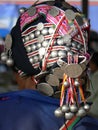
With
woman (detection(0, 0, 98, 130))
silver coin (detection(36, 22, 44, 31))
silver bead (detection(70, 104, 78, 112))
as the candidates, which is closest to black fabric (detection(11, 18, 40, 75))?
woman (detection(0, 0, 98, 130))

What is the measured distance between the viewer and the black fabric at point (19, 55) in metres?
1.87

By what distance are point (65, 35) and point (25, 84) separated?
0.30 meters

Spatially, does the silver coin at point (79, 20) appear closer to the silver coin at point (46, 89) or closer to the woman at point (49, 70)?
the woman at point (49, 70)

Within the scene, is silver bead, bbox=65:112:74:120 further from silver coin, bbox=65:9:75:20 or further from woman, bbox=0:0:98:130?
silver coin, bbox=65:9:75:20

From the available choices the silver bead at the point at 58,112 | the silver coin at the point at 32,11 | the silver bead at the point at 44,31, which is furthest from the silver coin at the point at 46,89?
the silver coin at the point at 32,11

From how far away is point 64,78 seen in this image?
1791 mm

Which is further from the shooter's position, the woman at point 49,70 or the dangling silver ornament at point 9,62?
the dangling silver ornament at point 9,62

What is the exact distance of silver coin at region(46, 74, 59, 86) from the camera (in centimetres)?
181

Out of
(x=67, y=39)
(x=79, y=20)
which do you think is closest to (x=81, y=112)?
(x=67, y=39)

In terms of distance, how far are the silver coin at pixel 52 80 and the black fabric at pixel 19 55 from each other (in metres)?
0.06

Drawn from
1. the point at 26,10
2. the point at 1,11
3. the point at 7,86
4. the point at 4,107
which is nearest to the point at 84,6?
the point at 26,10

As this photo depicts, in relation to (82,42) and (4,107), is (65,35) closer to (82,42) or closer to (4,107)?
(82,42)

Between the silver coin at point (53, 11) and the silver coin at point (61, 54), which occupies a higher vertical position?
the silver coin at point (53, 11)

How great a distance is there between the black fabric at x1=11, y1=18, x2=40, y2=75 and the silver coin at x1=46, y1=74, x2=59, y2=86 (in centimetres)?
6
